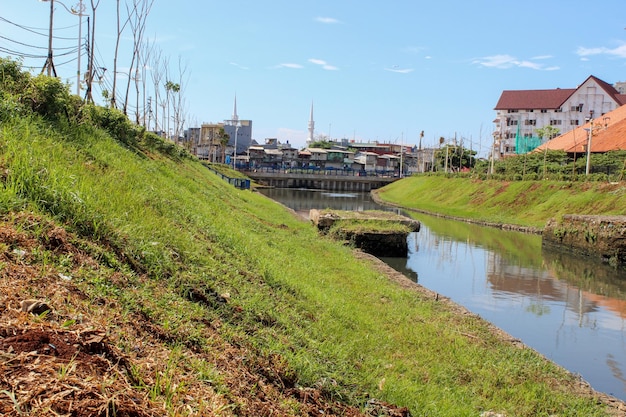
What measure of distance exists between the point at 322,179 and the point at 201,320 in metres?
84.7

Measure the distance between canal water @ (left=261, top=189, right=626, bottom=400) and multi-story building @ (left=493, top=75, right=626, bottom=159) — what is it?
2384 inches

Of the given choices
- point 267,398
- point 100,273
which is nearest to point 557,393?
point 267,398

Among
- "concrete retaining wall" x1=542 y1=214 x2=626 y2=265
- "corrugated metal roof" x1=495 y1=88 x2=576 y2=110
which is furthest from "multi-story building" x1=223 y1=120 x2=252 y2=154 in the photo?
"concrete retaining wall" x1=542 y1=214 x2=626 y2=265

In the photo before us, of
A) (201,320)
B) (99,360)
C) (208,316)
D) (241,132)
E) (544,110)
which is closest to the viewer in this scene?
(99,360)

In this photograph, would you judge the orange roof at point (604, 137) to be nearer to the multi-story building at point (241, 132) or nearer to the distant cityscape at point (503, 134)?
the distant cityscape at point (503, 134)

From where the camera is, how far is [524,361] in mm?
7723

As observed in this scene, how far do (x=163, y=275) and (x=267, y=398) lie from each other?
2.18m

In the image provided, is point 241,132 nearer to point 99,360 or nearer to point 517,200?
point 517,200

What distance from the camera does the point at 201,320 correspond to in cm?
486

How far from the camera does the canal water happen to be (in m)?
9.94

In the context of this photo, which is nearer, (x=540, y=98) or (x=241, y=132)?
(x=540, y=98)

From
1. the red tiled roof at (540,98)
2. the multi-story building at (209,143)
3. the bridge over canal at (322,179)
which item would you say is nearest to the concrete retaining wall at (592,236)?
the bridge over canal at (322,179)

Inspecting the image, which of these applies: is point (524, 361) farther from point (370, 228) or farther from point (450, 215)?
point (450, 215)

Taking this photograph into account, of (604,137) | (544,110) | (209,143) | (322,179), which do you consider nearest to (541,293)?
(604,137)
